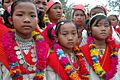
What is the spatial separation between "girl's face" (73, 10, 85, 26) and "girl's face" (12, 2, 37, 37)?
7.36 feet

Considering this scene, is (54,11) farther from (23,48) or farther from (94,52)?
(23,48)

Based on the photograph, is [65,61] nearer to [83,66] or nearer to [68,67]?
[68,67]

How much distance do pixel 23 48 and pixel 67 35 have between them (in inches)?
31.7

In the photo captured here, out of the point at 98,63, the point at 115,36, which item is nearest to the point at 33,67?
the point at 98,63

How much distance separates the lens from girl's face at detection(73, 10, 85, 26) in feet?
18.2

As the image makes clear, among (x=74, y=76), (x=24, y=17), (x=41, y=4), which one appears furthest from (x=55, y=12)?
(x=24, y=17)

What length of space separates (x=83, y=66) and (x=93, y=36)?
696 millimetres

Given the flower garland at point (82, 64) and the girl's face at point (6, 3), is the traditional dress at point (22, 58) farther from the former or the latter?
the girl's face at point (6, 3)

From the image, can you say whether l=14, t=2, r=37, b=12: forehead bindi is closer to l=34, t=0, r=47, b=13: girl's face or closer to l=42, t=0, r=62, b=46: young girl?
l=34, t=0, r=47, b=13: girl's face

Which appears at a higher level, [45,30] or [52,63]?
[45,30]

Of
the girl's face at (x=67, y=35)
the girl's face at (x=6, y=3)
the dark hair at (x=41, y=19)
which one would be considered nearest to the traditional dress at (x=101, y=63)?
the girl's face at (x=67, y=35)

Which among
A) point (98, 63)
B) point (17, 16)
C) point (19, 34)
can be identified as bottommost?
point (98, 63)

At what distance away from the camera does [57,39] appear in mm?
4195

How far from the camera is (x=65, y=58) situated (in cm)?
390
